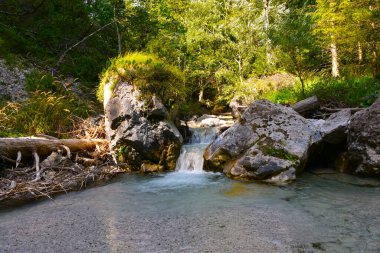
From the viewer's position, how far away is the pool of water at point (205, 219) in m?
4.42

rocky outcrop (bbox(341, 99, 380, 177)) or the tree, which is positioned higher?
the tree

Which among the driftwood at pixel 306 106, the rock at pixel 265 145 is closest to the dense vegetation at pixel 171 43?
the driftwood at pixel 306 106

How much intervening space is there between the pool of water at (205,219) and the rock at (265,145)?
512mm

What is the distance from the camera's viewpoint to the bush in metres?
10.4

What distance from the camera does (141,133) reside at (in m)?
9.84

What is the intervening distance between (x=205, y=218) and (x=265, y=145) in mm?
3651

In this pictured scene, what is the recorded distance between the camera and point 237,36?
76.0 ft

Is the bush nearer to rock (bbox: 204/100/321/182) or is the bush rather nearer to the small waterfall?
the small waterfall

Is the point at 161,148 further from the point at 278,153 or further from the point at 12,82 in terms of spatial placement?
the point at 12,82

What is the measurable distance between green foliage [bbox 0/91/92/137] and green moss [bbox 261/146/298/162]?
635cm


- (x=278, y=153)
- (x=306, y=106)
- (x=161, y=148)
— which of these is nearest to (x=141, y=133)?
(x=161, y=148)

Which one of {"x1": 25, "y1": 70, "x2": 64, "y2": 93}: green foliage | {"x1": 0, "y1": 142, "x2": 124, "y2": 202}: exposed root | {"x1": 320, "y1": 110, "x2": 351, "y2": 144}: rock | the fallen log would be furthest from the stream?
{"x1": 25, "y1": 70, "x2": 64, "y2": 93}: green foliage

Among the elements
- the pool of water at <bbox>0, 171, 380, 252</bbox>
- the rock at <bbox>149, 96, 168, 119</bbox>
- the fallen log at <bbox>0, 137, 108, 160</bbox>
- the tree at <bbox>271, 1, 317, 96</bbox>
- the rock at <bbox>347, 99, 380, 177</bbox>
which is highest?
the tree at <bbox>271, 1, 317, 96</bbox>

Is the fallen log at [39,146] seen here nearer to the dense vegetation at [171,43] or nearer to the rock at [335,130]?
the dense vegetation at [171,43]
